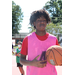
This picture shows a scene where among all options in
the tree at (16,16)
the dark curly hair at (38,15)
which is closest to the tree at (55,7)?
the tree at (16,16)

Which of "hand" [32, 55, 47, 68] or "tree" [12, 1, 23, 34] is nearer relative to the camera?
"hand" [32, 55, 47, 68]

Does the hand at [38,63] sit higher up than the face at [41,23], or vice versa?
the face at [41,23]

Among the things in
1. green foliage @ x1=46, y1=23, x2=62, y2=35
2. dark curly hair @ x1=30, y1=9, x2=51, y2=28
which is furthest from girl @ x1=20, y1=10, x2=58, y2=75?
green foliage @ x1=46, y1=23, x2=62, y2=35

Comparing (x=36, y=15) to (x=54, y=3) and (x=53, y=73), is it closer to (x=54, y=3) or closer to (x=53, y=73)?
(x=53, y=73)

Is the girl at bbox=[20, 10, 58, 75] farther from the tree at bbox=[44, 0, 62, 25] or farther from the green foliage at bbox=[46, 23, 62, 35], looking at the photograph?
the tree at bbox=[44, 0, 62, 25]

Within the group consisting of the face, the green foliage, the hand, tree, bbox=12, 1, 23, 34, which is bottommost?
the hand

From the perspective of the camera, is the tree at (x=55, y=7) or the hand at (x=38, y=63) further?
the tree at (x=55, y=7)

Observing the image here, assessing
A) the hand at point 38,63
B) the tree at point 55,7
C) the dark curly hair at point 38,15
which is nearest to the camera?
the hand at point 38,63

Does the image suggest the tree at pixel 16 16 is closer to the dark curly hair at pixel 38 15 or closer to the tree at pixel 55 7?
the tree at pixel 55 7

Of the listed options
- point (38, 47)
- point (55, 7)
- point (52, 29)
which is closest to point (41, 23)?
point (38, 47)

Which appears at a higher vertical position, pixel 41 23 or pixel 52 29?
pixel 52 29

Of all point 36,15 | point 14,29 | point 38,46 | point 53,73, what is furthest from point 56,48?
point 14,29

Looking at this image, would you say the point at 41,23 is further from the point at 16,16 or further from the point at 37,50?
the point at 16,16

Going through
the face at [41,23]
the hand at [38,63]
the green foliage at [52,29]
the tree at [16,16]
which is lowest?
the hand at [38,63]
